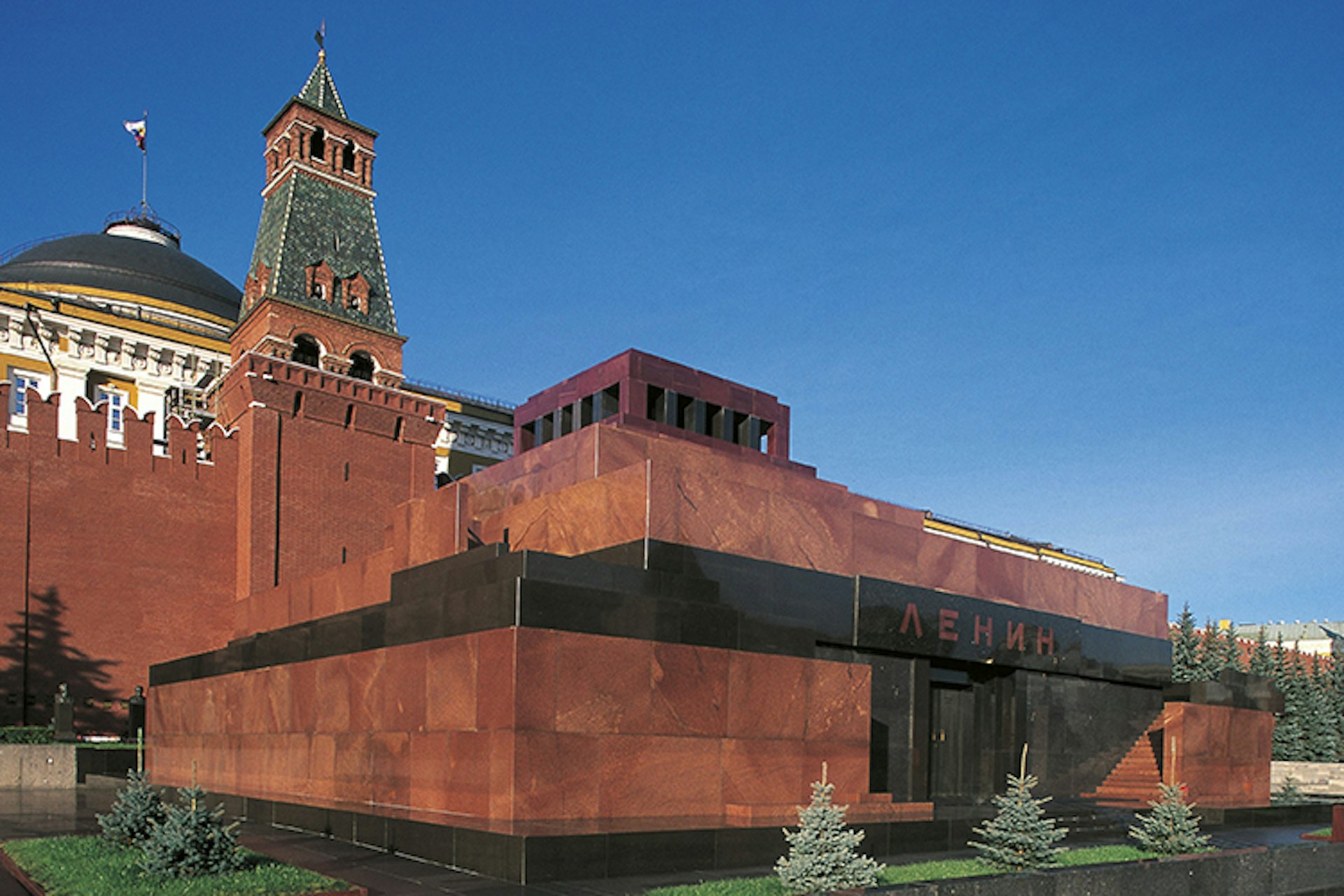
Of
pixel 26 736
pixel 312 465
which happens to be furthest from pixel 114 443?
pixel 26 736

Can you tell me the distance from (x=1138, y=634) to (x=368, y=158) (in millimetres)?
26221

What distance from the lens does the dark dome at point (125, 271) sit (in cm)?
4112

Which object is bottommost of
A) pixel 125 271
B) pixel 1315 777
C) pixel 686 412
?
pixel 1315 777

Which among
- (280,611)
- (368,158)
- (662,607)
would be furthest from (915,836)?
(368,158)

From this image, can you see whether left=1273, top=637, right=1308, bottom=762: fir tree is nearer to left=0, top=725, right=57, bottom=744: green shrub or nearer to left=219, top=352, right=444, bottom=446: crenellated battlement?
left=219, top=352, right=444, bottom=446: crenellated battlement

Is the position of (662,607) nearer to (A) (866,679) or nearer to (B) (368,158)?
(A) (866,679)

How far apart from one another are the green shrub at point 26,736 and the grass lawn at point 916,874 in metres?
19.4

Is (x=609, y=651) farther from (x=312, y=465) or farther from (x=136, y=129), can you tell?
(x=136, y=129)

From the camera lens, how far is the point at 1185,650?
49.9 metres

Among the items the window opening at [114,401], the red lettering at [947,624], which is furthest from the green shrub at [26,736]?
the red lettering at [947,624]

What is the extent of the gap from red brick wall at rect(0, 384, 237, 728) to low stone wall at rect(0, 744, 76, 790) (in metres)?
4.68

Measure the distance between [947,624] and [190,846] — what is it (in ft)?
35.6

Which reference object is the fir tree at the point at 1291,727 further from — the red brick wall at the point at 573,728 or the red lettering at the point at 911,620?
the red brick wall at the point at 573,728

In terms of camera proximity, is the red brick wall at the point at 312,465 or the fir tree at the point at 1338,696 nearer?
the red brick wall at the point at 312,465
